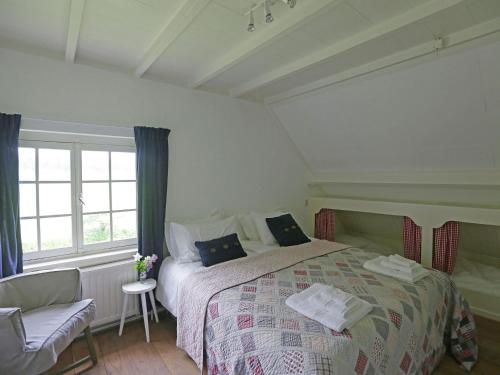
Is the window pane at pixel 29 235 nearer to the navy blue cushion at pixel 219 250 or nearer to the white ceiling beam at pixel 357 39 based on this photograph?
the navy blue cushion at pixel 219 250

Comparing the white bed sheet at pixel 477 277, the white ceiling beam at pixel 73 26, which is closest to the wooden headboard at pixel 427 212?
the white bed sheet at pixel 477 277

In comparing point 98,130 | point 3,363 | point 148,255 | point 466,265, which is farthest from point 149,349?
point 466,265

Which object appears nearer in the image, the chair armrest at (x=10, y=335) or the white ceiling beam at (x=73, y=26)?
the chair armrest at (x=10, y=335)

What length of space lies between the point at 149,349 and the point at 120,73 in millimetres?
2328

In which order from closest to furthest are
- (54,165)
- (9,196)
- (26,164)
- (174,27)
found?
(174,27) < (9,196) < (26,164) < (54,165)

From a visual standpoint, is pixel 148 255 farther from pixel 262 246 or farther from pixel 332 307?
pixel 332 307

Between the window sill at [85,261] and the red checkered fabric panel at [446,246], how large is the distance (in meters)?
3.00

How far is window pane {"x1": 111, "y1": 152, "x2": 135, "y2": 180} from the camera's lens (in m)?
2.54

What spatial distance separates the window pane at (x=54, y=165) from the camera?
2.21 m

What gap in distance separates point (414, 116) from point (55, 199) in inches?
126

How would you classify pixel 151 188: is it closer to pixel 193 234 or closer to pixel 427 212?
pixel 193 234

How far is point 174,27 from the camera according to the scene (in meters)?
1.71

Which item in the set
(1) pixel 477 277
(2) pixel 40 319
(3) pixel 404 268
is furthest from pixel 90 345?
(1) pixel 477 277

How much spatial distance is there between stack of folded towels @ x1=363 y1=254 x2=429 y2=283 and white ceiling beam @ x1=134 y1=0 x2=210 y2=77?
2.12m
